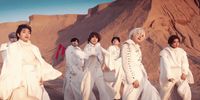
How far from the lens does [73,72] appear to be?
12.4 m

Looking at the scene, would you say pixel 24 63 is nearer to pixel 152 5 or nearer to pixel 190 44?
pixel 190 44

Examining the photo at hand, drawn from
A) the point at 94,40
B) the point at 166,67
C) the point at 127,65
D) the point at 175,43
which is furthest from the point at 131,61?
the point at 94,40

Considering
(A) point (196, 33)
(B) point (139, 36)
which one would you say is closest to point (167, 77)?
(B) point (139, 36)

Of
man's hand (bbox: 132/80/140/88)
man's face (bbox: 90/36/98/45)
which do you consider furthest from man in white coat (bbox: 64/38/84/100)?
man's hand (bbox: 132/80/140/88)

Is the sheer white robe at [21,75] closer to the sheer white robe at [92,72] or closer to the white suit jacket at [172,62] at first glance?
the white suit jacket at [172,62]

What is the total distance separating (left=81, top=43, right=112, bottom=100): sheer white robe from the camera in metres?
11.0

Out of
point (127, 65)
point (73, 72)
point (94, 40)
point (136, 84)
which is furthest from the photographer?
point (73, 72)

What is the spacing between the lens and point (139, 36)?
8.26 metres

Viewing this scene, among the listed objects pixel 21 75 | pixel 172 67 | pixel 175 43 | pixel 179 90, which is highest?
pixel 175 43

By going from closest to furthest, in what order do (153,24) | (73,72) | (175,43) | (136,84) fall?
(136,84)
(175,43)
(73,72)
(153,24)

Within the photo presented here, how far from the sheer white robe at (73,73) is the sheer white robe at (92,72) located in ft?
3.05

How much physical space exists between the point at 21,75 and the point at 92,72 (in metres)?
3.76

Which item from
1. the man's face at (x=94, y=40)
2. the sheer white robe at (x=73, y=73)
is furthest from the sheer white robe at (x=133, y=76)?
the sheer white robe at (x=73, y=73)

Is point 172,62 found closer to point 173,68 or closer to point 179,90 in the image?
point 173,68
